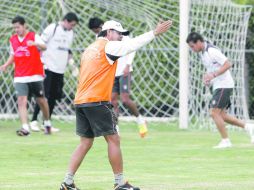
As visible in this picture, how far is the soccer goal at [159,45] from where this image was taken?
18.7 meters

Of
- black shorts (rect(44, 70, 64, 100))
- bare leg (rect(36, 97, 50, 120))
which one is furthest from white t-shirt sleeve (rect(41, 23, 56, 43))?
bare leg (rect(36, 97, 50, 120))

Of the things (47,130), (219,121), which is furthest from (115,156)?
(47,130)

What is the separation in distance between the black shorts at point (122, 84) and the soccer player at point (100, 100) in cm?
630

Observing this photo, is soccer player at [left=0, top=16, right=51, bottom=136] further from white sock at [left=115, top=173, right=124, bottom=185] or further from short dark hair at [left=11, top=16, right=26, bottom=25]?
white sock at [left=115, top=173, right=124, bottom=185]

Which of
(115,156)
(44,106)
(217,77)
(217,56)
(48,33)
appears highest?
(48,33)

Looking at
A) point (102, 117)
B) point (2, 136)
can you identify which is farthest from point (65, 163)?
point (2, 136)

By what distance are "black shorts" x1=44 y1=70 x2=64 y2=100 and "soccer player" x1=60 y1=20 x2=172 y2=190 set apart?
7.84 m

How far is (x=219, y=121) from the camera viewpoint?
14.3 meters

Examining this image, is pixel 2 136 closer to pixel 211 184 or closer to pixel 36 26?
pixel 36 26

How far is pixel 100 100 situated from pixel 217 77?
17.3 ft

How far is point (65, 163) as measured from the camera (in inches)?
475

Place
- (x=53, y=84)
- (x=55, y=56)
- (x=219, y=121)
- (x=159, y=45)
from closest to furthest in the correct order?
1. (x=219, y=121)
2. (x=55, y=56)
3. (x=53, y=84)
4. (x=159, y=45)

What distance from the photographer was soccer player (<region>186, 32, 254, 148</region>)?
14.2m

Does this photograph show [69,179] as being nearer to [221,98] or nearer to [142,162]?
[142,162]
